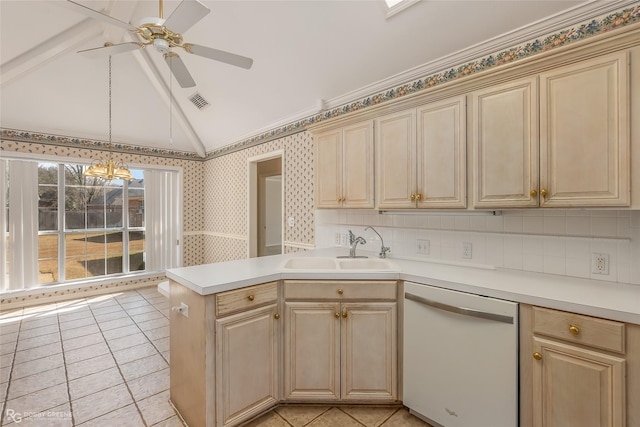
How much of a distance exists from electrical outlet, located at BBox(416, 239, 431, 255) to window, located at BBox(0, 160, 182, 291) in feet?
15.3

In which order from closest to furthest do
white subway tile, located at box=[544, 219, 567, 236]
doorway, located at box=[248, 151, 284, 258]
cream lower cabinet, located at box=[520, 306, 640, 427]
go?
cream lower cabinet, located at box=[520, 306, 640, 427]
white subway tile, located at box=[544, 219, 567, 236]
doorway, located at box=[248, 151, 284, 258]

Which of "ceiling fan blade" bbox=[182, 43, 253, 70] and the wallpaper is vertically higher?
"ceiling fan blade" bbox=[182, 43, 253, 70]

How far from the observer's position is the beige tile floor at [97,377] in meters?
1.91

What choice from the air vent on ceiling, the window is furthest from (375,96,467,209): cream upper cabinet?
the window

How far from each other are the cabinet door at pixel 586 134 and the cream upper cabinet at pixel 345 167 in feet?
3.91

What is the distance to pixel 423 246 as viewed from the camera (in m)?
2.42

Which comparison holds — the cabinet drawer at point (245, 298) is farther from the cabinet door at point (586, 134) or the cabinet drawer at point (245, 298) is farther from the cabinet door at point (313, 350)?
the cabinet door at point (586, 134)

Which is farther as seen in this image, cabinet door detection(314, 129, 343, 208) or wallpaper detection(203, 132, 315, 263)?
wallpaper detection(203, 132, 315, 263)

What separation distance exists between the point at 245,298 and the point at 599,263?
6.99 ft

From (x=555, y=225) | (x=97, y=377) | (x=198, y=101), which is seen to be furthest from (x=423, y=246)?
(x=198, y=101)

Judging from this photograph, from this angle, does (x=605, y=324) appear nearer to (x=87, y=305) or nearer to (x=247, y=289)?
(x=247, y=289)

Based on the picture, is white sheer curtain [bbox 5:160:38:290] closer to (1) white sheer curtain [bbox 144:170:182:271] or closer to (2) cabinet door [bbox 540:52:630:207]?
(1) white sheer curtain [bbox 144:170:182:271]

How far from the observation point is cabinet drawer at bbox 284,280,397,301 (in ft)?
6.32

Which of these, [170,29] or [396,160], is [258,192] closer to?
[396,160]
